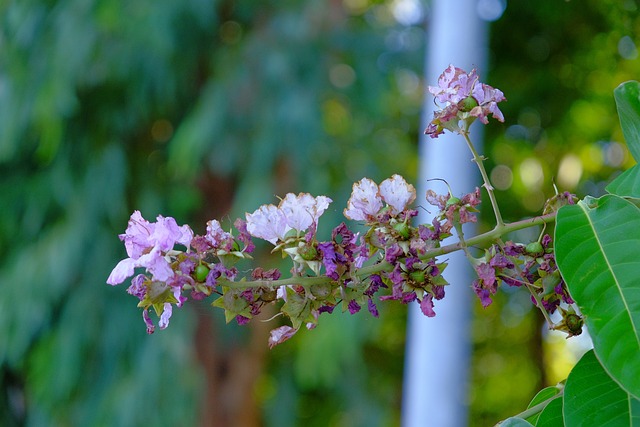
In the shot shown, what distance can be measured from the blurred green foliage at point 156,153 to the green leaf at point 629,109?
243cm

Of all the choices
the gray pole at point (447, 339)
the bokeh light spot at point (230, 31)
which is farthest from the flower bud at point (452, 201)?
the bokeh light spot at point (230, 31)

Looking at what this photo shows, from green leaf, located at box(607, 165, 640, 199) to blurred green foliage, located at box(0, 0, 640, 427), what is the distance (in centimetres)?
245

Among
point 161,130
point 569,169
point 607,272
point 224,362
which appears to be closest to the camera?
point 607,272

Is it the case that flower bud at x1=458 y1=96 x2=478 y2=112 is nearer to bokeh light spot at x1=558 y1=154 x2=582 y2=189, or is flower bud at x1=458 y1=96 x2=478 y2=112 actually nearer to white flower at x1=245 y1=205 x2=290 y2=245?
white flower at x1=245 y1=205 x2=290 y2=245

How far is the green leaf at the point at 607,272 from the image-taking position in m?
0.36

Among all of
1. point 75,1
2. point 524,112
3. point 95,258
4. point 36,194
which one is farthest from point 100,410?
point 524,112

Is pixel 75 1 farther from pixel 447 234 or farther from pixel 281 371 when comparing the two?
pixel 447 234

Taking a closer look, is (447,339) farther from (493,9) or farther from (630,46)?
(493,9)

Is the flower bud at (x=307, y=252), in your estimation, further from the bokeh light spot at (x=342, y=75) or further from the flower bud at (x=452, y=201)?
the bokeh light spot at (x=342, y=75)

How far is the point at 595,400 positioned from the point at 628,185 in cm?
11

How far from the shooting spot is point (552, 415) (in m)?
0.41

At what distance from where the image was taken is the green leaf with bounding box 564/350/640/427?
0.38 metres

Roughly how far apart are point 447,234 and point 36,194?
313cm

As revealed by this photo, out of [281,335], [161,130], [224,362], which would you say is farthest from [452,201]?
[224,362]
